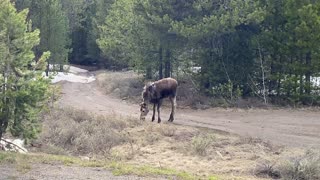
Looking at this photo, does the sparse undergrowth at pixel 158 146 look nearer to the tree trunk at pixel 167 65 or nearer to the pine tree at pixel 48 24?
the tree trunk at pixel 167 65

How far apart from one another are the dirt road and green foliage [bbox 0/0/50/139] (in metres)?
8.61

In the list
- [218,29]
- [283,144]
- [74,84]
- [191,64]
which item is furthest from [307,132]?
[74,84]

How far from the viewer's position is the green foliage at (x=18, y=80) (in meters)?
13.6

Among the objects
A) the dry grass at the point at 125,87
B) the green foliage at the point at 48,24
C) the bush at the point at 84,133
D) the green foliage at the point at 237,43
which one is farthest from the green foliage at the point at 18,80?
the green foliage at the point at 48,24

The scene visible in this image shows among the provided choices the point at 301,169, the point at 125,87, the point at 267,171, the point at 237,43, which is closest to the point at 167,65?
the point at 125,87

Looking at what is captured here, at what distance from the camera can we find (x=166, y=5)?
29297 millimetres

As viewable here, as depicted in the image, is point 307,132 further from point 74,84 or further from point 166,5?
point 74,84

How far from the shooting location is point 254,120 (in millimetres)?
23609

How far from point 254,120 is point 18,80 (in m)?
12.7

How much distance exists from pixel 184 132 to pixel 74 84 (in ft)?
→ 84.0

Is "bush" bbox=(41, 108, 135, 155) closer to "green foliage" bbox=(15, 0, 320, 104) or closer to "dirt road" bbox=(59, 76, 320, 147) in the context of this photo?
"dirt road" bbox=(59, 76, 320, 147)

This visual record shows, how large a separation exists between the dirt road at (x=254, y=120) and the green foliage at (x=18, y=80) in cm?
861

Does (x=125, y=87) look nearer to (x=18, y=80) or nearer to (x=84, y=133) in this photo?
(x=84, y=133)

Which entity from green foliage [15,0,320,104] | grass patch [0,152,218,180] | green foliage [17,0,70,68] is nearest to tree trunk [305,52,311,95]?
green foliage [15,0,320,104]
